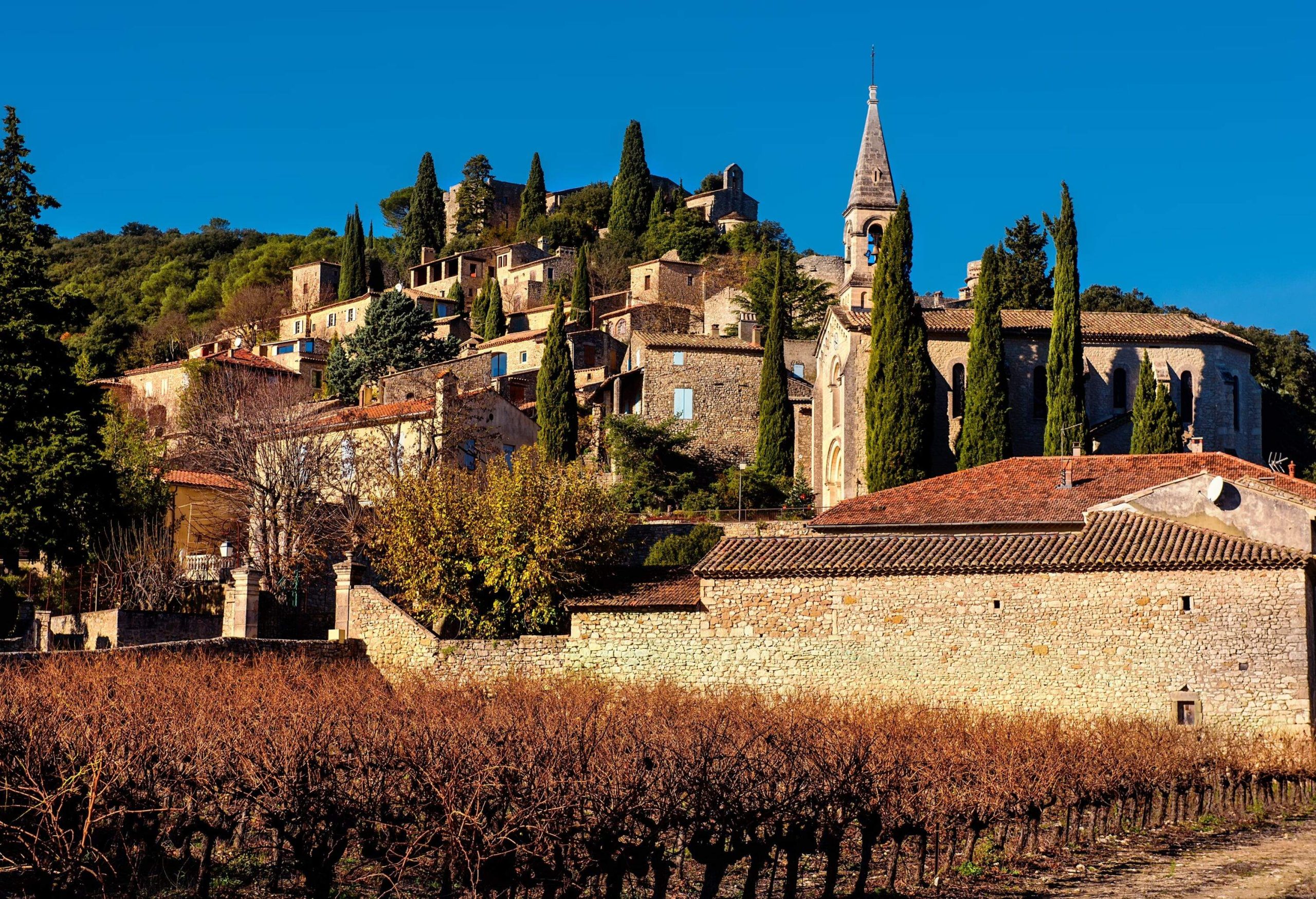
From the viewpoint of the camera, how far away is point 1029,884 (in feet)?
55.8

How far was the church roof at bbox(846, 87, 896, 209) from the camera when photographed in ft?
184

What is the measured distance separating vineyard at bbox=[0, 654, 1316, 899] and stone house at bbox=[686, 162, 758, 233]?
82.7 m

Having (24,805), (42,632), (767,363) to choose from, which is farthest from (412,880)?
(767,363)

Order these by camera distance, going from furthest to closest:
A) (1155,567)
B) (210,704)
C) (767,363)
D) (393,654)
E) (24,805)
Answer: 1. (767,363)
2. (393,654)
3. (1155,567)
4. (210,704)
5. (24,805)

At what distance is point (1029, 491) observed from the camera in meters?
34.4

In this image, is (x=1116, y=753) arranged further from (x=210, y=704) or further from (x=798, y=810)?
(x=210, y=704)

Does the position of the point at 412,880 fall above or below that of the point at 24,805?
below

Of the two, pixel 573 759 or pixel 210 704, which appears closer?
pixel 573 759

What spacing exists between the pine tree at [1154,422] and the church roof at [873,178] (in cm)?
1398

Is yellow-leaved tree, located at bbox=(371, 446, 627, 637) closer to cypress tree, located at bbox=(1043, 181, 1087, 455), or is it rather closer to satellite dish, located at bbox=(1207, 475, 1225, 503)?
satellite dish, located at bbox=(1207, 475, 1225, 503)

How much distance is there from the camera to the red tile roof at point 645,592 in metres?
28.0

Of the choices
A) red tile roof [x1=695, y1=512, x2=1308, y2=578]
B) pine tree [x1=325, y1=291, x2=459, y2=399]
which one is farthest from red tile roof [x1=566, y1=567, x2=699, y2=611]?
pine tree [x1=325, y1=291, x2=459, y2=399]

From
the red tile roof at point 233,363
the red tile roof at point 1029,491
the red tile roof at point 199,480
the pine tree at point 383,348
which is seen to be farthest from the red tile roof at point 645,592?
the red tile roof at point 233,363

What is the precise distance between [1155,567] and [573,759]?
12482 millimetres
